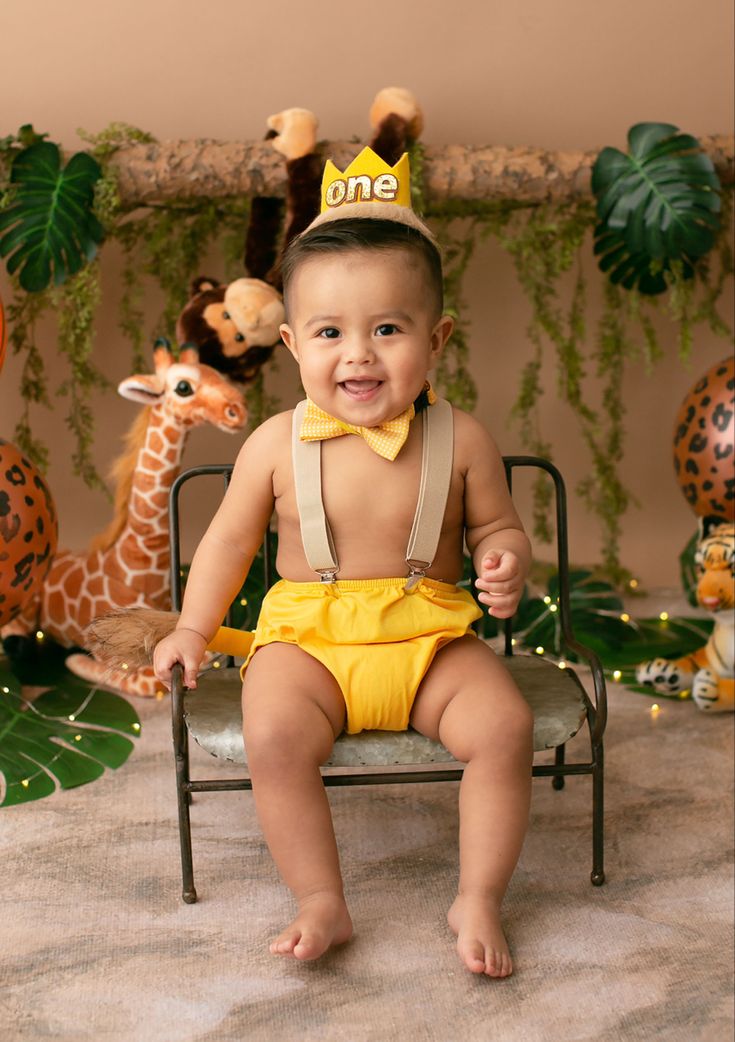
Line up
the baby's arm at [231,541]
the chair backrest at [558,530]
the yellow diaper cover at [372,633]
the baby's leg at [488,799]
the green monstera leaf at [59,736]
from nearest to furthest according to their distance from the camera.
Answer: the baby's leg at [488,799], the yellow diaper cover at [372,633], the baby's arm at [231,541], the chair backrest at [558,530], the green monstera leaf at [59,736]

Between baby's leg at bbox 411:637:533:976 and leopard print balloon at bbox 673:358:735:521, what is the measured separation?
1.17 metres

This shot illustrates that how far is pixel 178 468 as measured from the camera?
2615 mm

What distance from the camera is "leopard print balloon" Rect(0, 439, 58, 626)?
2332 mm

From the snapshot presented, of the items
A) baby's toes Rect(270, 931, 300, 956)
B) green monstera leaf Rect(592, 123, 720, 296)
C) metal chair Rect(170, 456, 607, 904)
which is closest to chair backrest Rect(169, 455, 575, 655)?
metal chair Rect(170, 456, 607, 904)

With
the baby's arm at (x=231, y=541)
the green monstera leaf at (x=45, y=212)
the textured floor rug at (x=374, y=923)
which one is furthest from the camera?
the green monstera leaf at (x=45, y=212)

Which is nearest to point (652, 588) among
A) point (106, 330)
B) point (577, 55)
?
point (577, 55)

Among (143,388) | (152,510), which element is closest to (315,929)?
(152,510)

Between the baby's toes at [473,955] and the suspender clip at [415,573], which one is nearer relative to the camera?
the baby's toes at [473,955]

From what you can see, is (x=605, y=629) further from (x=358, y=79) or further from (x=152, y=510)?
(x=358, y=79)

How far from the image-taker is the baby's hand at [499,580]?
5.65 ft

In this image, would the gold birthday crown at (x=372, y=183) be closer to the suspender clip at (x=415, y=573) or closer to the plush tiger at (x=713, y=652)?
the suspender clip at (x=415, y=573)

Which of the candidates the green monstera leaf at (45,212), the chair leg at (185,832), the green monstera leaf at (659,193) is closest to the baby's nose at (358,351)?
the chair leg at (185,832)

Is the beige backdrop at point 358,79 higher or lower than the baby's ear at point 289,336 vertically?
higher

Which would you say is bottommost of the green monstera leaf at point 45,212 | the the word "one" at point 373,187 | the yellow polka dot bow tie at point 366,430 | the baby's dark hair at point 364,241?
the yellow polka dot bow tie at point 366,430
